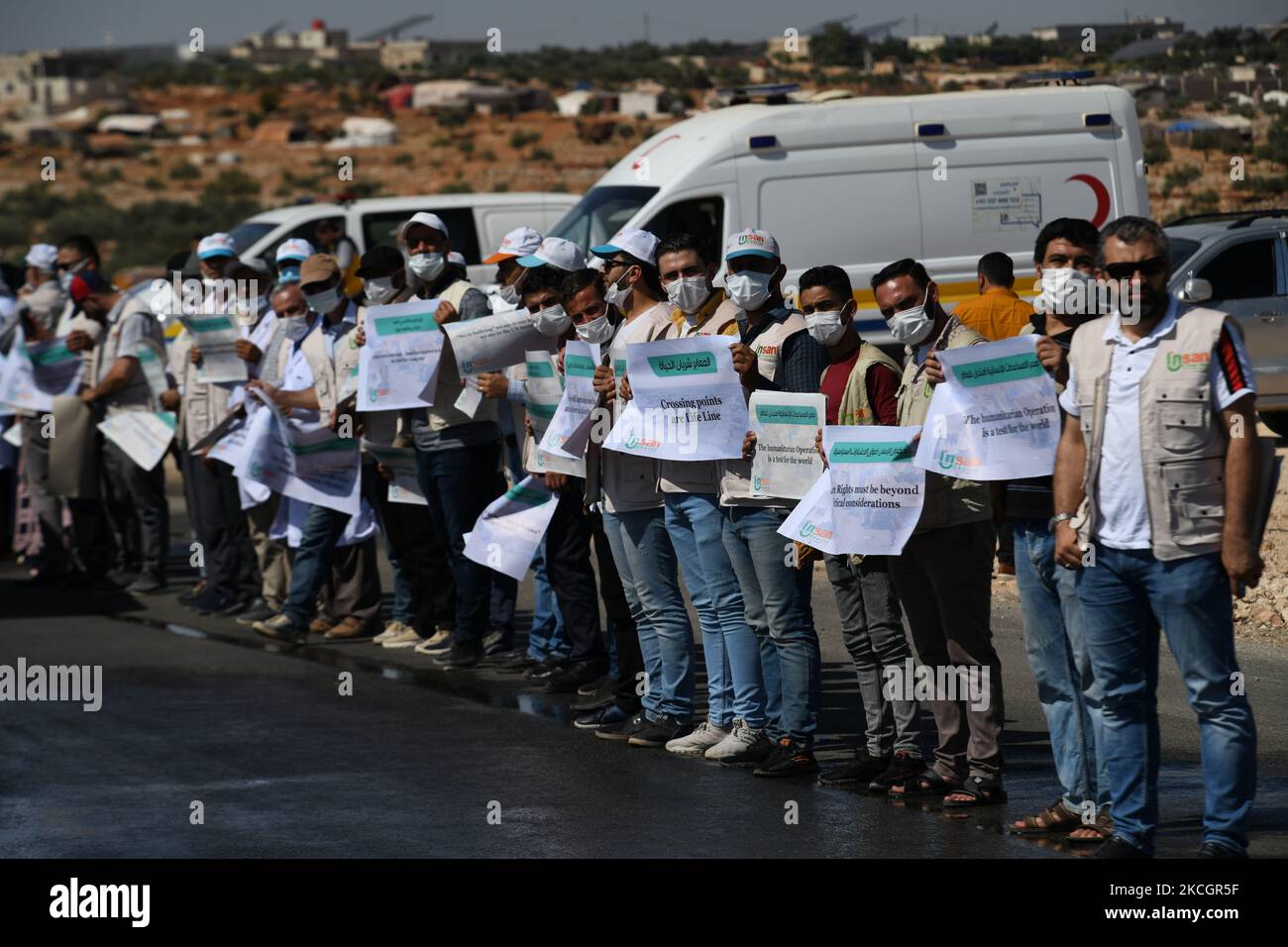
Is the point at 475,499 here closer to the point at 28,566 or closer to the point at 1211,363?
the point at 1211,363

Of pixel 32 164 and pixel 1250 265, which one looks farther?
pixel 32 164

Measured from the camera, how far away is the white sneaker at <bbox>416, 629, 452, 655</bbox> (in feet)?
37.3

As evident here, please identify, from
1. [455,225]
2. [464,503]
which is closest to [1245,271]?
[455,225]

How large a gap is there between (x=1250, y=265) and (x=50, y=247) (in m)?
10.6

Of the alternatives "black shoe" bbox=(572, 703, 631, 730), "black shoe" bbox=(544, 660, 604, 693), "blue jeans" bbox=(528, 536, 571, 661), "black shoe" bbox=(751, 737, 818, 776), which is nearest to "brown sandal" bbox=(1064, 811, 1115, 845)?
"black shoe" bbox=(751, 737, 818, 776)

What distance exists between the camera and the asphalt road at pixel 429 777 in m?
7.09

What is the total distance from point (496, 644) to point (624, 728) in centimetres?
228

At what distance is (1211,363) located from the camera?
5.98 metres

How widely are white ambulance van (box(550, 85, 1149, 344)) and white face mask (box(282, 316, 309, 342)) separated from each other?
463 centimetres

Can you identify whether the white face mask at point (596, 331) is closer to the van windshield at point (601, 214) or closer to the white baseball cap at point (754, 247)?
the white baseball cap at point (754, 247)

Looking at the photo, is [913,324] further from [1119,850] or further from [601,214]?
[601,214]

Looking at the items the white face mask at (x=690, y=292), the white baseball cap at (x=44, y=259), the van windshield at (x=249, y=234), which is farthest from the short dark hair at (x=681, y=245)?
the van windshield at (x=249, y=234)
